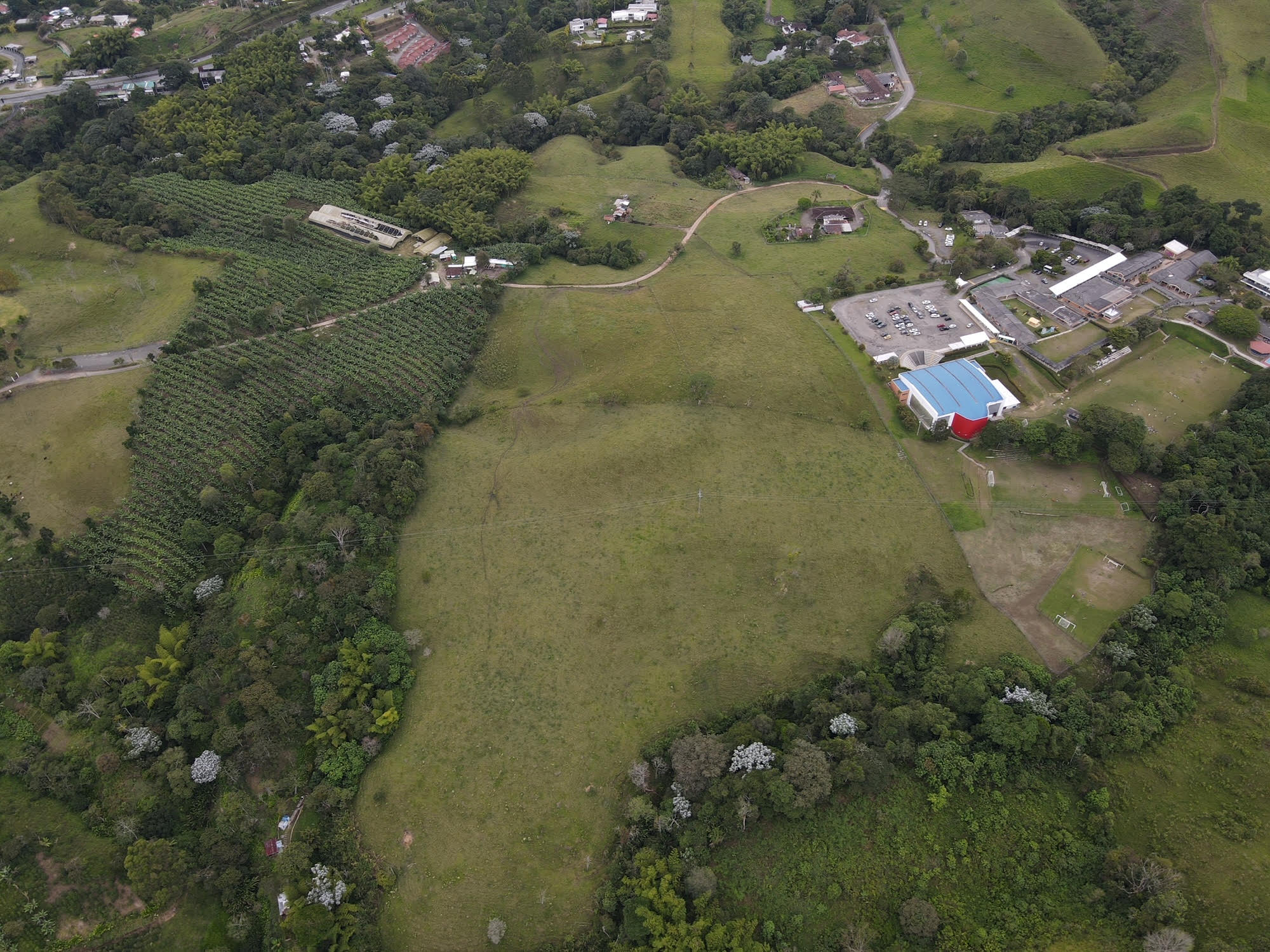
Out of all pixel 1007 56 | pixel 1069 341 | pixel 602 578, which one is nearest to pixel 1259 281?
pixel 1069 341

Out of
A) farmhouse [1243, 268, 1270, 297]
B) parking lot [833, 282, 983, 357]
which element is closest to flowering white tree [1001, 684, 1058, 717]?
parking lot [833, 282, 983, 357]

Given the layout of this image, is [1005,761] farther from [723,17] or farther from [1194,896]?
[723,17]

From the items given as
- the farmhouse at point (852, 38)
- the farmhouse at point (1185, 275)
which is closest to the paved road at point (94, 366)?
the farmhouse at point (1185, 275)

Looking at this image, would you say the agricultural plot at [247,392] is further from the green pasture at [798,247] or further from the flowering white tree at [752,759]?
the flowering white tree at [752,759]

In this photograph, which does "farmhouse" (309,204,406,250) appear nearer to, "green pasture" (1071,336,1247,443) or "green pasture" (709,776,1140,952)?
"green pasture" (709,776,1140,952)

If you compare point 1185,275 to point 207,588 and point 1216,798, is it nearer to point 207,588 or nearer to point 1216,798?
point 1216,798

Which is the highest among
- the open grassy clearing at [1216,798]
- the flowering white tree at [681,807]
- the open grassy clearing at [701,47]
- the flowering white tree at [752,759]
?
the open grassy clearing at [701,47]

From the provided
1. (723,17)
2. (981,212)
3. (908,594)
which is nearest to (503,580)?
(908,594)
